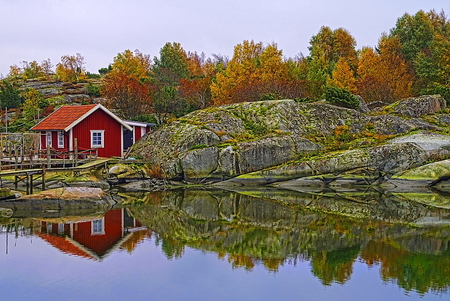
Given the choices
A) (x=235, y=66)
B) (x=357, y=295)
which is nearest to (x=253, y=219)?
(x=357, y=295)

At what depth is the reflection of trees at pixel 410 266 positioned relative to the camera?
1163cm

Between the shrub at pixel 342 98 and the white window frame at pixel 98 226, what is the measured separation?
24.2 metres

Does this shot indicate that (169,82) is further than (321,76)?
Yes

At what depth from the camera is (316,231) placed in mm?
17781

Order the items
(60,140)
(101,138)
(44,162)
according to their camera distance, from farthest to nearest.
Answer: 1. (101,138)
2. (60,140)
3. (44,162)

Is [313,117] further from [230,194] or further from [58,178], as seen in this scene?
[58,178]

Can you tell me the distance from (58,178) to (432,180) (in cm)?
2266

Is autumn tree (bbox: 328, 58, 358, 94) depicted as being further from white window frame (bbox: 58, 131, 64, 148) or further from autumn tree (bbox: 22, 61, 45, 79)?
autumn tree (bbox: 22, 61, 45, 79)

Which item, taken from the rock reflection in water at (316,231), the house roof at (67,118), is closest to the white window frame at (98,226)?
the rock reflection in water at (316,231)

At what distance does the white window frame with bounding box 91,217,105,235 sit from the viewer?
58.5 feet

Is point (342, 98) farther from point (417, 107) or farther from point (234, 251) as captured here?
point (234, 251)

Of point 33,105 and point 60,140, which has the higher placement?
point 33,105

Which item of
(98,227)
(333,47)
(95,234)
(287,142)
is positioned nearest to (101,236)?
(95,234)

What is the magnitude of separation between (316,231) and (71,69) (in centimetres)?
7729
